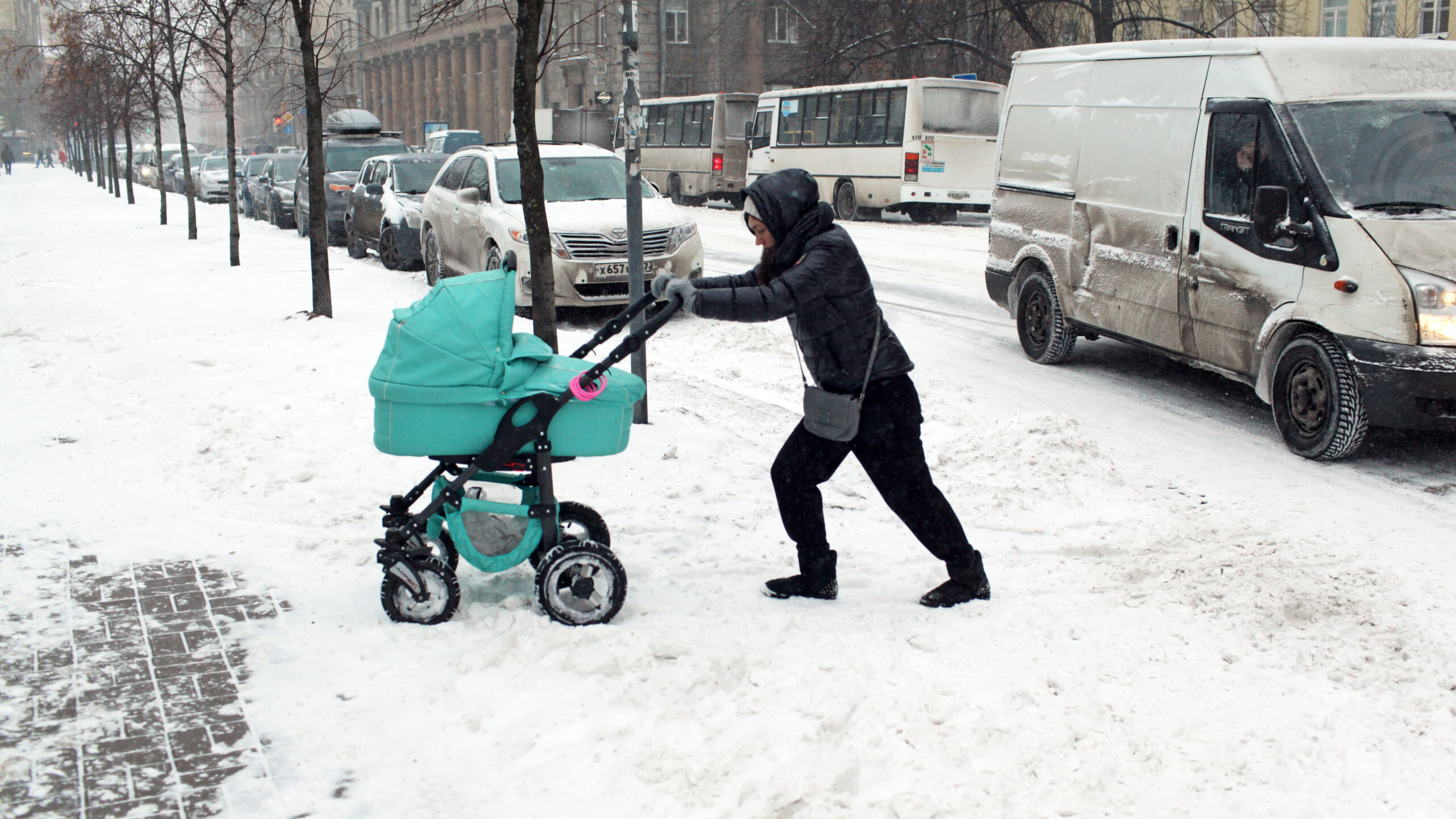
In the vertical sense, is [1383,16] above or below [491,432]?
above

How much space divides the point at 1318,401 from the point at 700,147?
28303 mm

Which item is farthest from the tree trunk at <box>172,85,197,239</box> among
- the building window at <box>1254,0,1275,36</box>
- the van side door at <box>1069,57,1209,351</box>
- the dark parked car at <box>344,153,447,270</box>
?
the building window at <box>1254,0,1275,36</box>

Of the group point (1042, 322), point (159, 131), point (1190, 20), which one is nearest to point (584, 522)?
point (1042, 322)

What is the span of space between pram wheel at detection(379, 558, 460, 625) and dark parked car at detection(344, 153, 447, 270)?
11839mm

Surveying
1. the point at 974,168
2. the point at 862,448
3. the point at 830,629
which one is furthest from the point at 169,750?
the point at 974,168

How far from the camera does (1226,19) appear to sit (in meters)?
27.0

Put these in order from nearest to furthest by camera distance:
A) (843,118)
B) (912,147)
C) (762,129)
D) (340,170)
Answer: (340,170) → (912,147) → (843,118) → (762,129)

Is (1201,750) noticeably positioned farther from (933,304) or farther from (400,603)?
(933,304)

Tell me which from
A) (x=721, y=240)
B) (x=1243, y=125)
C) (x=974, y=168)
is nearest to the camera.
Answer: (x=1243, y=125)

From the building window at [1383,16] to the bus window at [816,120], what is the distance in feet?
85.9

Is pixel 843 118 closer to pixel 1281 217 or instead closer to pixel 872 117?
pixel 872 117

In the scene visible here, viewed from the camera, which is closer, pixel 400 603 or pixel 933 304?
pixel 400 603

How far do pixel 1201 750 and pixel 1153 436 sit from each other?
4.09 metres

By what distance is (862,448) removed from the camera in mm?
4398
